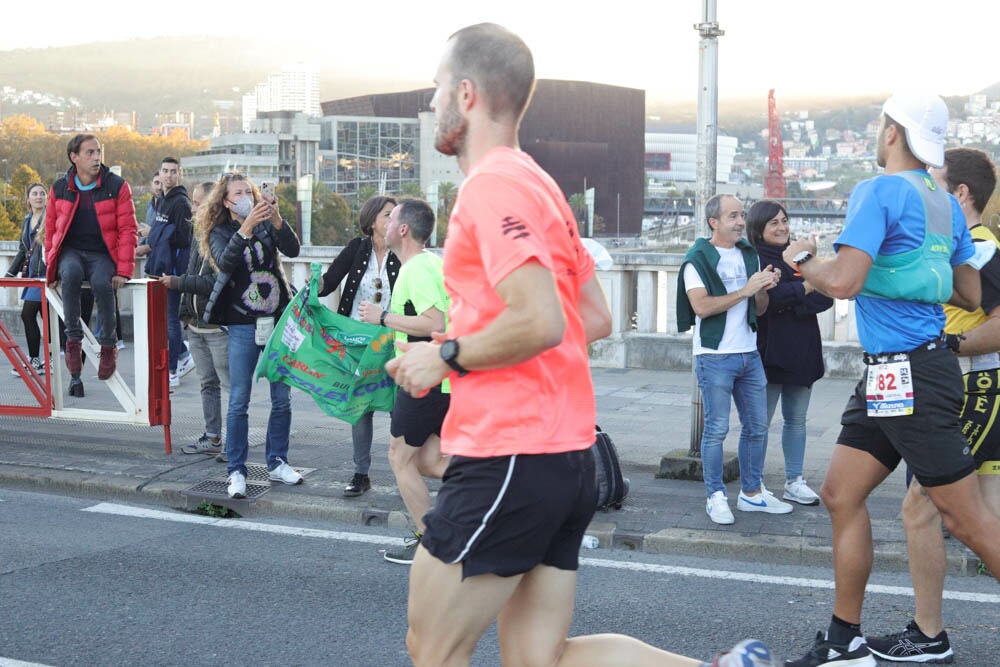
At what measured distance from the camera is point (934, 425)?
12.5 feet

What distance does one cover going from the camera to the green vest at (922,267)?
12.5 ft

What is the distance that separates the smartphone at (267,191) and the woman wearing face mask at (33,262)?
3964 millimetres

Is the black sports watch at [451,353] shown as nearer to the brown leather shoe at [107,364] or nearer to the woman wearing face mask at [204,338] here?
the woman wearing face mask at [204,338]

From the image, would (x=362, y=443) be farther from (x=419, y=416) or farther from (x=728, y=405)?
(x=728, y=405)

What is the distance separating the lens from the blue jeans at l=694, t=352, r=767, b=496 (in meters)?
6.34

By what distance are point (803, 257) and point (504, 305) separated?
1703mm

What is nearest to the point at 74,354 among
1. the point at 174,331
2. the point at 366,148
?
the point at 174,331

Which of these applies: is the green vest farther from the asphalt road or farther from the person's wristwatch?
the asphalt road

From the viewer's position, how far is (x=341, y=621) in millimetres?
4789

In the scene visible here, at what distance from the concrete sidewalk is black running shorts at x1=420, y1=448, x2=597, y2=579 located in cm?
350

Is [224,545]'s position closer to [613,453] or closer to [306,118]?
[613,453]

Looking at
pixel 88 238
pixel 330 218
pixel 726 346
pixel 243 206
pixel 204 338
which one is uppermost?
pixel 243 206

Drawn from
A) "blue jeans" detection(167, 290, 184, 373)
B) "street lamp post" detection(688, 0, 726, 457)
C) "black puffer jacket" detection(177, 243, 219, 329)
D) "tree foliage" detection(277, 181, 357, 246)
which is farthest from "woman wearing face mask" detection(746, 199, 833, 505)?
"tree foliage" detection(277, 181, 357, 246)

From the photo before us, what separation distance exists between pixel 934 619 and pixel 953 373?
1005 millimetres
